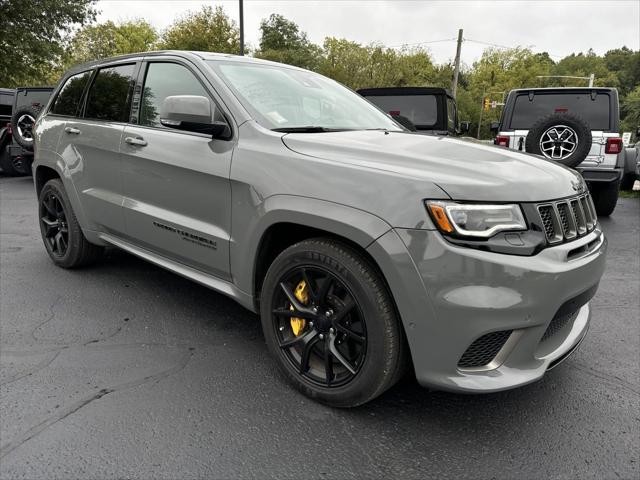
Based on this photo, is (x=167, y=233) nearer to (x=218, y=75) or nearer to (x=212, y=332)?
(x=212, y=332)

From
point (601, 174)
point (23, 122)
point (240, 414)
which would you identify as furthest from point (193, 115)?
point (23, 122)

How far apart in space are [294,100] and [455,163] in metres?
1.31

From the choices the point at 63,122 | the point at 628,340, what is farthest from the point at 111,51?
the point at 628,340

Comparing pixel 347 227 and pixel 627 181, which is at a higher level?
pixel 347 227

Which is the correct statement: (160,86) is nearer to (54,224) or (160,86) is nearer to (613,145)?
(54,224)

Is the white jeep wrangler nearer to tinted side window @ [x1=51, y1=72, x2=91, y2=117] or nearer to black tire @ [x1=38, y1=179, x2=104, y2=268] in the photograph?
tinted side window @ [x1=51, y1=72, x2=91, y2=117]

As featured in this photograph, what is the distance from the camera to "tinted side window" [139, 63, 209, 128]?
10.0 feet

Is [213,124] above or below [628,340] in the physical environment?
above

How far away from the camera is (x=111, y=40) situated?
46.9m

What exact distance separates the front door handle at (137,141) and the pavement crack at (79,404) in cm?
136

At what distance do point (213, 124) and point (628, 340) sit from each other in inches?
116

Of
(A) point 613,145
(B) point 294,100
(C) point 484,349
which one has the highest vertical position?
(B) point 294,100

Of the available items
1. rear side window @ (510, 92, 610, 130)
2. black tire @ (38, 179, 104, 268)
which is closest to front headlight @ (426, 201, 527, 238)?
black tire @ (38, 179, 104, 268)

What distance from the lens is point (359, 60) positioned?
3994 cm
